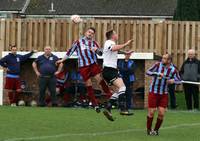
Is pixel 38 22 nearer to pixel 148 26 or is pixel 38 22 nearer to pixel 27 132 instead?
pixel 148 26

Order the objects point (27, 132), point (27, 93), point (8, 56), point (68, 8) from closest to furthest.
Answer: point (27, 132) < point (8, 56) < point (27, 93) < point (68, 8)

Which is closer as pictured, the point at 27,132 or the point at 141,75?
the point at 27,132

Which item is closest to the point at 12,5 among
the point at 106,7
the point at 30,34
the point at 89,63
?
the point at 106,7

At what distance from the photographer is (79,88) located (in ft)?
86.3

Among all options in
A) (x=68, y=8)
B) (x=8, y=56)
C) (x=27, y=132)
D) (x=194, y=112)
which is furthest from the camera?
(x=68, y=8)

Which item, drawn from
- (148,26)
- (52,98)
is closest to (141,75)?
(148,26)

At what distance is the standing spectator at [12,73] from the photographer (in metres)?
25.8

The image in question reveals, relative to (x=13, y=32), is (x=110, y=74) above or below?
below

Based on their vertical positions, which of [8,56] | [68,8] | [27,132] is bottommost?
[27,132]

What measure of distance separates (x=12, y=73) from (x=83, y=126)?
28.7ft

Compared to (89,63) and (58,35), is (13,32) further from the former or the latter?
(89,63)

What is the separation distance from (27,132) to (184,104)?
12.1 m

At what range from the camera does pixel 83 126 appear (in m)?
17.6

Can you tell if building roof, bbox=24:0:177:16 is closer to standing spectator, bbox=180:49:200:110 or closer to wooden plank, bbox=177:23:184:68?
wooden plank, bbox=177:23:184:68
